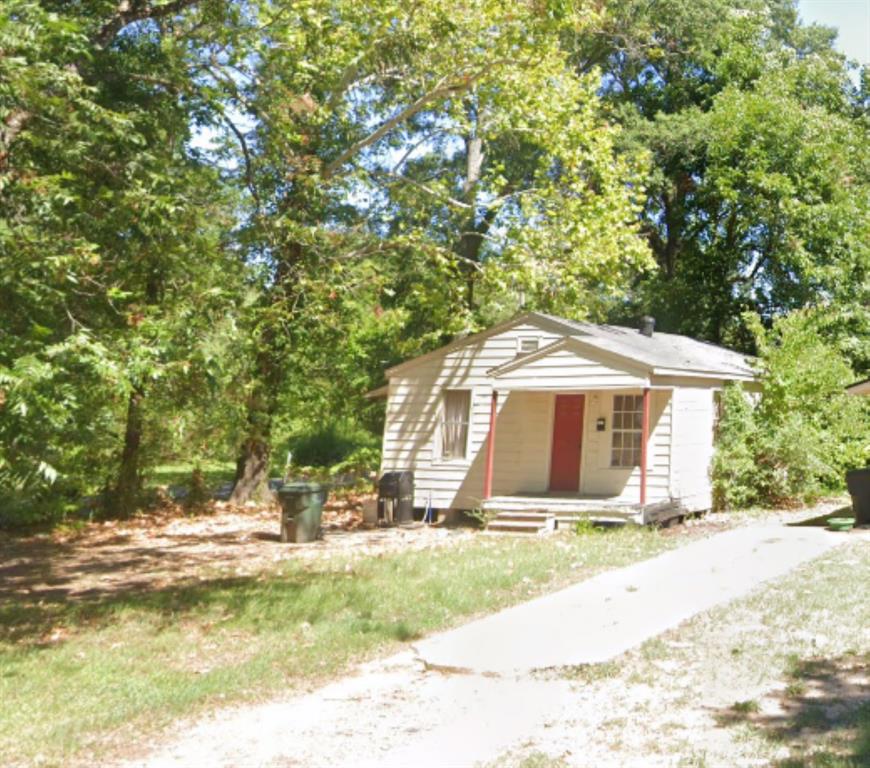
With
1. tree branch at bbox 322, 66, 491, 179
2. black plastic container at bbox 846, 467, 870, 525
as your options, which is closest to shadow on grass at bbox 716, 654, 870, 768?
black plastic container at bbox 846, 467, 870, 525

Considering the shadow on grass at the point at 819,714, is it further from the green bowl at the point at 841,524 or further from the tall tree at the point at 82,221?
the green bowl at the point at 841,524

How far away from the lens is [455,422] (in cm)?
1995

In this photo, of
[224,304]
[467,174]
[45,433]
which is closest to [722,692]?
[45,433]

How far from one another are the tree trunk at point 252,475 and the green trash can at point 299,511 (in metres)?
6.13

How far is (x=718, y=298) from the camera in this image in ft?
94.4

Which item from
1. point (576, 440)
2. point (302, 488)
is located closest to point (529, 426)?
point (576, 440)

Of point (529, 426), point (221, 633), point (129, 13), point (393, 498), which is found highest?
A: point (129, 13)

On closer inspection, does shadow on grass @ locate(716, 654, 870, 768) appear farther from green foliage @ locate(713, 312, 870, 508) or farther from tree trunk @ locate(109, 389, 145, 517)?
tree trunk @ locate(109, 389, 145, 517)

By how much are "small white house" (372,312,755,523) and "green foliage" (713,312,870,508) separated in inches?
21.2

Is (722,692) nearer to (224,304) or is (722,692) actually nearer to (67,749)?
(67,749)

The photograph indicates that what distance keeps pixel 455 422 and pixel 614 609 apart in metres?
10.6

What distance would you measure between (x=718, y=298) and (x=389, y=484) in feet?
47.8

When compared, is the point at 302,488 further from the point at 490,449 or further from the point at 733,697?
Result: the point at 733,697

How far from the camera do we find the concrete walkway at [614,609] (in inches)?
310
